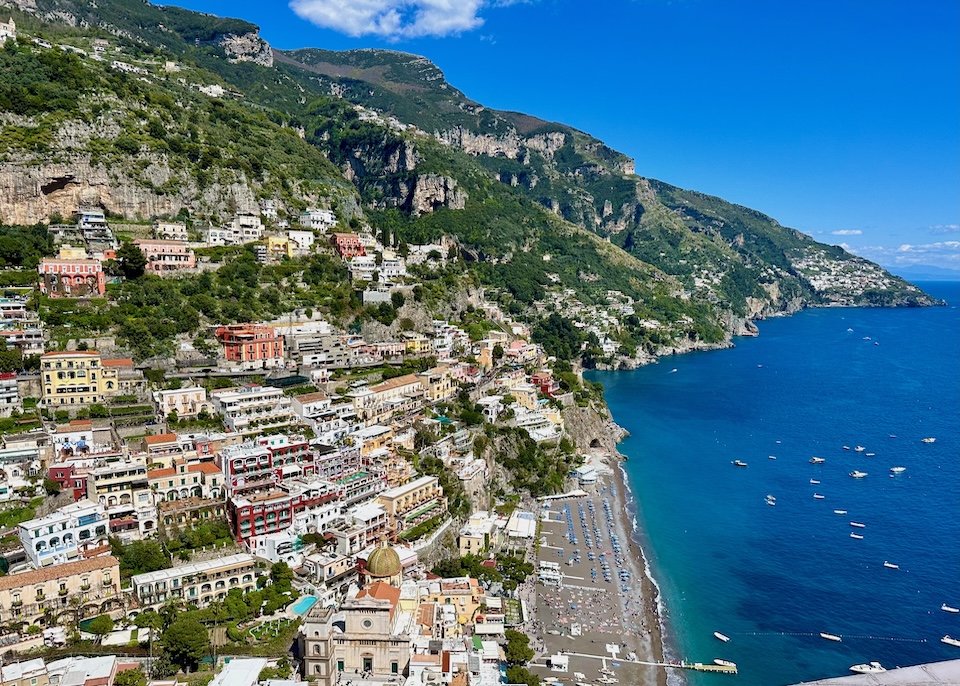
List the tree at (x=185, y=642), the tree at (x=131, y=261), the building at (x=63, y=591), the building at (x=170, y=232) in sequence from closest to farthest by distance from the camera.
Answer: the tree at (x=185, y=642)
the building at (x=63, y=591)
the tree at (x=131, y=261)
the building at (x=170, y=232)

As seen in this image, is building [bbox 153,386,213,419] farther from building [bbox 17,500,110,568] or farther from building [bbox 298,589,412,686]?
building [bbox 298,589,412,686]

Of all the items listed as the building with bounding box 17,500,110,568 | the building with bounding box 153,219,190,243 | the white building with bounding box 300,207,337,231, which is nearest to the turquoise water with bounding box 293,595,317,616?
the building with bounding box 17,500,110,568

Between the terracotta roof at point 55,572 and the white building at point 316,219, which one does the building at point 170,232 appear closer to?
the white building at point 316,219

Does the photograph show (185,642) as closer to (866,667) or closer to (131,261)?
(866,667)

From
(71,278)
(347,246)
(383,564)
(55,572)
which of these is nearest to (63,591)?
(55,572)

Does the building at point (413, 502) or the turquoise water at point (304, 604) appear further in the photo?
the building at point (413, 502)

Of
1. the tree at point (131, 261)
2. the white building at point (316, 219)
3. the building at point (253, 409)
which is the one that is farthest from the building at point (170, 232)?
the building at point (253, 409)

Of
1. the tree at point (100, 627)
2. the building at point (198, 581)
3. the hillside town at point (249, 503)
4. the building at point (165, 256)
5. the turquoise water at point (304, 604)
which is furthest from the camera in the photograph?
the building at point (165, 256)
